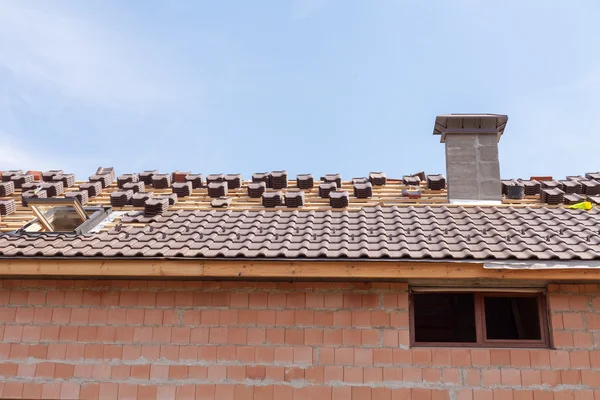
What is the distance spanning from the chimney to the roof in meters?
0.32

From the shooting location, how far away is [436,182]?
9141 mm

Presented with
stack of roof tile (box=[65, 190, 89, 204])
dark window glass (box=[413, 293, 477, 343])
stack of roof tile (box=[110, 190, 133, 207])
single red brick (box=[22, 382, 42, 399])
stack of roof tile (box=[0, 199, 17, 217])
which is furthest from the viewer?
stack of roof tile (box=[65, 190, 89, 204])

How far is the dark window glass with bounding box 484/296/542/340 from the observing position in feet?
20.7

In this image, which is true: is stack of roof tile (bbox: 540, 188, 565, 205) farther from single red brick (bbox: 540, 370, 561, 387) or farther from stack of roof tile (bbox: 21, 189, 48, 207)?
stack of roof tile (bbox: 21, 189, 48, 207)

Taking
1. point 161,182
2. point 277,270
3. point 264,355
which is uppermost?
point 161,182

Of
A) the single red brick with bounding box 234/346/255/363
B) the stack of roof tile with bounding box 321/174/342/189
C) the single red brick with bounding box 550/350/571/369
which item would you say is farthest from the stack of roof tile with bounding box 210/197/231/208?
the single red brick with bounding box 550/350/571/369

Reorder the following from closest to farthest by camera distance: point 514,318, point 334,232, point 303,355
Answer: point 303,355
point 334,232
point 514,318

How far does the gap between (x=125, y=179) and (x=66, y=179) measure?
97 cm

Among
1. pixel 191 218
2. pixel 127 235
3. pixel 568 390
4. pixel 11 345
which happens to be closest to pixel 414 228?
pixel 568 390

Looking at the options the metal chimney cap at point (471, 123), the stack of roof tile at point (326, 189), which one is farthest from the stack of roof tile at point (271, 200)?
the metal chimney cap at point (471, 123)

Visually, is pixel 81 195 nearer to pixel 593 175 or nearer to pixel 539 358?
pixel 539 358

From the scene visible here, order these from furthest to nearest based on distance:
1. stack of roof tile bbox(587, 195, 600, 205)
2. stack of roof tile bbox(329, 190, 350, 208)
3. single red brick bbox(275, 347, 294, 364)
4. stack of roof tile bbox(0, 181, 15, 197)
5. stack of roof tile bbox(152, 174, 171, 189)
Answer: stack of roof tile bbox(152, 174, 171, 189), stack of roof tile bbox(0, 181, 15, 197), stack of roof tile bbox(329, 190, 350, 208), stack of roof tile bbox(587, 195, 600, 205), single red brick bbox(275, 347, 294, 364)

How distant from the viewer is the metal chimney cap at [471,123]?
919cm

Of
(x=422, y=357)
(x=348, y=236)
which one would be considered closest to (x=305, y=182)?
(x=348, y=236)
